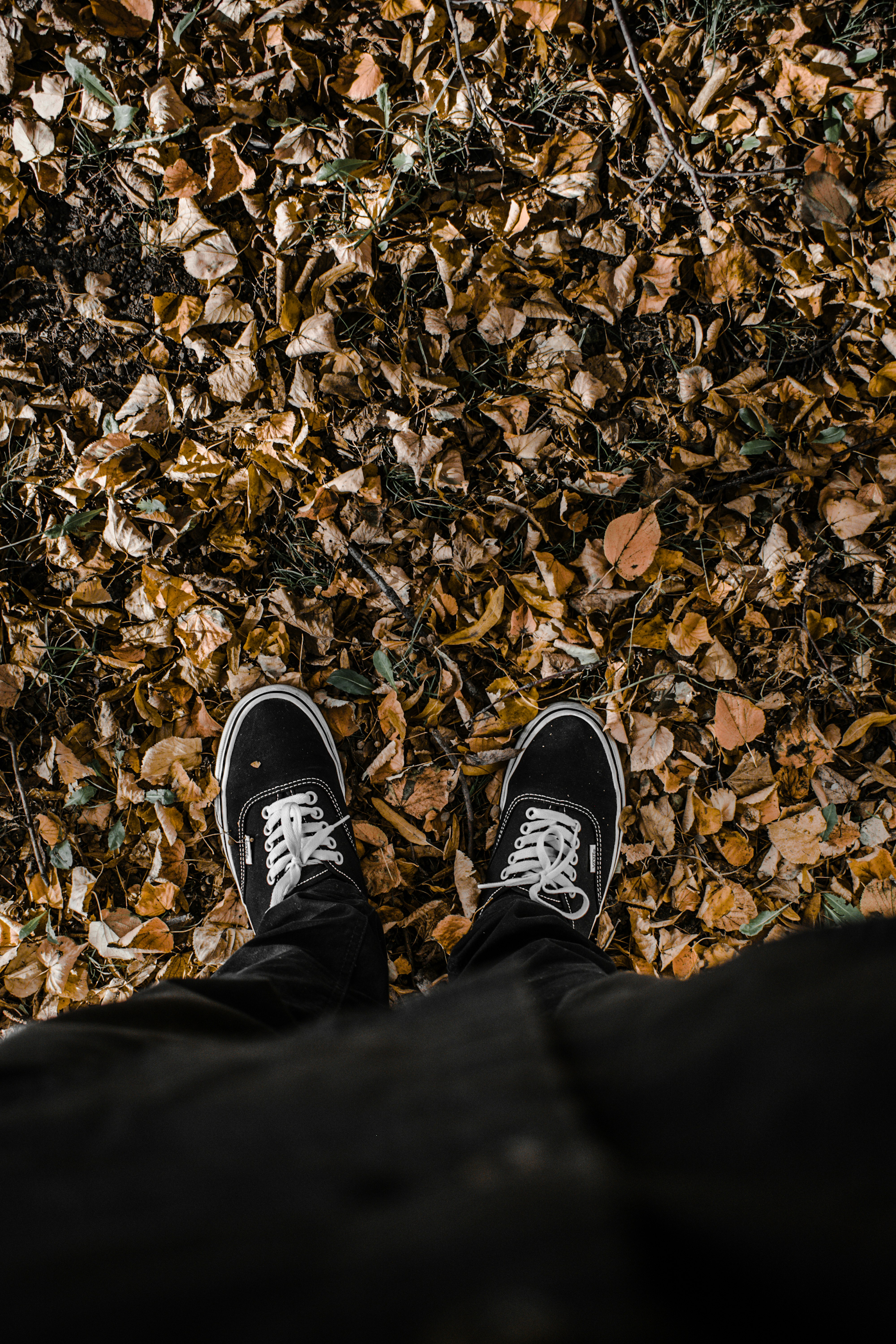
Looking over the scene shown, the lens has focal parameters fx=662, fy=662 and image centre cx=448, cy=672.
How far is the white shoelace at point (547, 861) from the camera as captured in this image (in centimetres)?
120

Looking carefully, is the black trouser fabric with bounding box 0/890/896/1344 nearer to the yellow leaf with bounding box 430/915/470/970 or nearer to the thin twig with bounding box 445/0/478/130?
the yellow leaf with bounding box 430/915/470/970

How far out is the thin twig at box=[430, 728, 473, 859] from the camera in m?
1.21

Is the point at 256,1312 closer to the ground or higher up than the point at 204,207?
closer to the ground

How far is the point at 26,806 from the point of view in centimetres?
121

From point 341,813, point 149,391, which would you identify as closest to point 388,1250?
point 341,813

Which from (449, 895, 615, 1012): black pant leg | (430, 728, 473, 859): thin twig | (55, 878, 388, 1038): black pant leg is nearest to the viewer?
(55, 878, 388, 1038): black pant leg

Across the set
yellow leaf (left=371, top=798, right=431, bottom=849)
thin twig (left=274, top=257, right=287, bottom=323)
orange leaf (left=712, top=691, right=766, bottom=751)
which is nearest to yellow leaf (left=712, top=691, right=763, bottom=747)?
orange leaf (left=712, top=691, right=766, bottom=751)

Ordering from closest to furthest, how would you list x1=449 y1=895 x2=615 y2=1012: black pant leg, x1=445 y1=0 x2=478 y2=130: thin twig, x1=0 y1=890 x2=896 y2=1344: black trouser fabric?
x1=0 y1=890 x2=896 y2=1344: black trouser fabric < x1=449 y1=895 x2=615 y2=1012: black pant leg < x1=445 y1=0 x2=478 y2=130: thin twig

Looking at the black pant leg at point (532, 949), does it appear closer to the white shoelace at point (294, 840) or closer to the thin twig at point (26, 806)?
the white shoelace at point (294, 840)

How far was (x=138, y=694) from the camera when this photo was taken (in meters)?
1.17

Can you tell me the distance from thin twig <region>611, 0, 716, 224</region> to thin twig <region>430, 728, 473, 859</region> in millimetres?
1045

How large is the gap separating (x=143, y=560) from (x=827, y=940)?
115cm

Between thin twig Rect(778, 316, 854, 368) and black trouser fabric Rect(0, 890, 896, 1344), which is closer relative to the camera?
black trouser fabric Rect(0, 890, 896, 1344)

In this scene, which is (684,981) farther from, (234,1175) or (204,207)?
(204,207)
